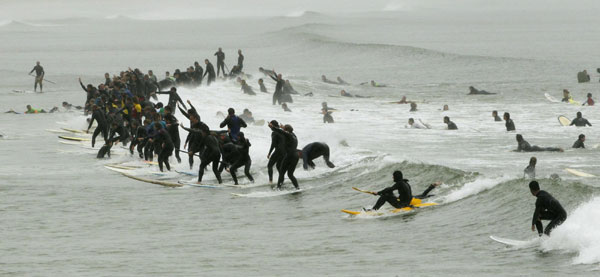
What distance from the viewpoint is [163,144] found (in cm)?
2417

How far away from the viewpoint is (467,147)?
3134 centimetres

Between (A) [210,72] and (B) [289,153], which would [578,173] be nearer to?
(B) [289,153]

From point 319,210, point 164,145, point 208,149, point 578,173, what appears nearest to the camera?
point 319,210

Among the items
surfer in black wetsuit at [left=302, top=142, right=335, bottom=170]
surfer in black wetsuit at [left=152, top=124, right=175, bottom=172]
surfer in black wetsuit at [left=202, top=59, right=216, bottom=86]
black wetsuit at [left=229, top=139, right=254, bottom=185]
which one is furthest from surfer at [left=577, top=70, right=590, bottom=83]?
black wetsuit at [left=229, top=139, right=254, bottom=185]

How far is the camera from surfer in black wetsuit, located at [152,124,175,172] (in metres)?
24.1

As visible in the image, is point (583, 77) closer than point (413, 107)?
No

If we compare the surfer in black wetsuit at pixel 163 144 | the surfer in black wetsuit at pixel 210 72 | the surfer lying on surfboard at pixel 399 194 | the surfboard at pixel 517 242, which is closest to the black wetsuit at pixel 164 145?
the surfer in black wetsuit at pixel 163 144

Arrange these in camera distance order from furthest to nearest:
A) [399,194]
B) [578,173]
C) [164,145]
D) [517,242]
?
[164,145] → [578,173] → [399,194] → [517,242]

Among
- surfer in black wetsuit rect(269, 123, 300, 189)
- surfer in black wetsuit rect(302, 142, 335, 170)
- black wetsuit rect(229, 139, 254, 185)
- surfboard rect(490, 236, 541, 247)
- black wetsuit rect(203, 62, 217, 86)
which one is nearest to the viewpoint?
surfboard rect(490, 236, 541, 247)

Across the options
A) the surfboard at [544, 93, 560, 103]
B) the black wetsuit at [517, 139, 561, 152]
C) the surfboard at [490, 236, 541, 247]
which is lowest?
the black wetsuit at [517, 139, 561, 152]

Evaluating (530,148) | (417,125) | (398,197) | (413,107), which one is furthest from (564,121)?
(398,197)

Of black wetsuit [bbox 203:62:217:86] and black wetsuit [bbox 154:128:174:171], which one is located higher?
black wetsuit [bbox 203:62:217:86]

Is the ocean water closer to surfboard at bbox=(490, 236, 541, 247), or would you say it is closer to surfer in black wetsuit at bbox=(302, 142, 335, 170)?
surfboard at bbox=(490, 236, 541, 247)

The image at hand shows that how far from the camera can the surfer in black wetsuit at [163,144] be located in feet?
79.0
